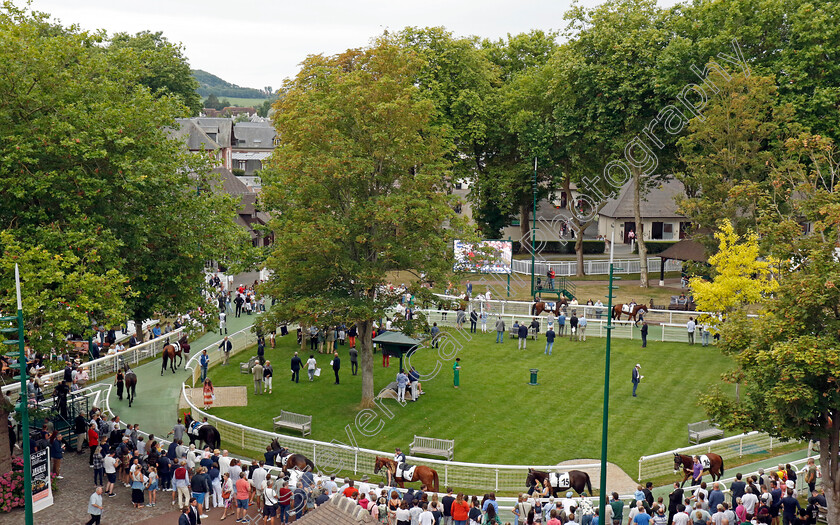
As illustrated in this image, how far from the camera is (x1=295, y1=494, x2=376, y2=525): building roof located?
12.1 meters

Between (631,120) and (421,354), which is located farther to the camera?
(631,120)

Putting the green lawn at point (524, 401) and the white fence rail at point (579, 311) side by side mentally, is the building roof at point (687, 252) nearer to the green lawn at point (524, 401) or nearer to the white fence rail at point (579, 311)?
the white fence rail at point (579, 311)

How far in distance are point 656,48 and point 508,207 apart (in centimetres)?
1703

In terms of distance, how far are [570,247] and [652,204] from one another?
304 inches

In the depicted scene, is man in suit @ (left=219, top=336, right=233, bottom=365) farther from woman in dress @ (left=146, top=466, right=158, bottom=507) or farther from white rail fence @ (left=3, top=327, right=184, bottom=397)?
woman in dress @ (left=146, top=466, right=158, bottom=507)

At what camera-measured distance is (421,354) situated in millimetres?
37875

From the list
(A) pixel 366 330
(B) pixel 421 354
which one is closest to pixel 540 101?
(B) pixel 421 354

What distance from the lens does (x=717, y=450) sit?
83.3 ft

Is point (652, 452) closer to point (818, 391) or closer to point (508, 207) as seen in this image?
point (818, 391)

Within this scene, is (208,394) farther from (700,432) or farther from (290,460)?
(700,432)

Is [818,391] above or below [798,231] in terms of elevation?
below

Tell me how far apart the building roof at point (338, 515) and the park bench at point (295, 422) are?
15652mm

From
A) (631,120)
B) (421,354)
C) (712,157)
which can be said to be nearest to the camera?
(421,354)

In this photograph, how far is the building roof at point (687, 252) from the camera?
153 ft
